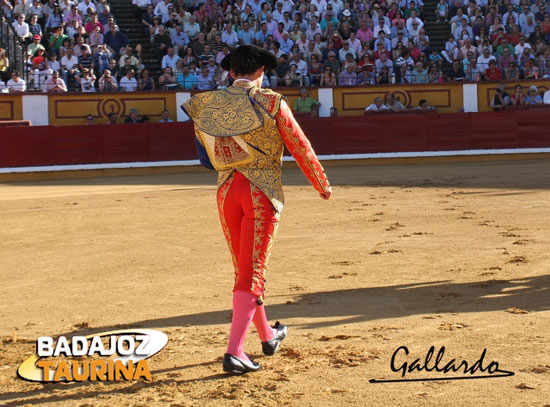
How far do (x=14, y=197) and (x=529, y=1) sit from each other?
11053 millimetres

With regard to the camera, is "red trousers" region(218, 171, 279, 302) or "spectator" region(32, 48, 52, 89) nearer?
"red trousers" region(218, 171, 279, 302)

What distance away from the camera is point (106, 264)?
664 cm

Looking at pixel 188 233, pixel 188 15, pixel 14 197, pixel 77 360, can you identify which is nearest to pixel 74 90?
pixel 188 15

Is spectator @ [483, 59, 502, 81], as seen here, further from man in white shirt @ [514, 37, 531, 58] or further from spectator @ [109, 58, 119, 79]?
spectator @ [109, 58, 119, 79]

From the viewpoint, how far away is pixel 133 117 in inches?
615

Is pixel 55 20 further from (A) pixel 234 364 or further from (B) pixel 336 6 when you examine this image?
(A) pixel 234 364

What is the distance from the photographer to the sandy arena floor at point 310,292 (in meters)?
3.36

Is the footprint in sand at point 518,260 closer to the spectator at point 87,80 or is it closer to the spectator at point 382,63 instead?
the spectator at point 382,63

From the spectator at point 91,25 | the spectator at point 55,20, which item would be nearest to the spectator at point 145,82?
the spectator at point 91,25

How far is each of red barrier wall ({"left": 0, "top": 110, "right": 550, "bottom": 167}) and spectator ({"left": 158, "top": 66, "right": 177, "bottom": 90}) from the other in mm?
743

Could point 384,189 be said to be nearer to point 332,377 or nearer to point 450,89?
point 450,89

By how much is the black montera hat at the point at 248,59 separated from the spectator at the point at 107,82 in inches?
477

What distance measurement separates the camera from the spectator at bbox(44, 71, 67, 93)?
1523 cm

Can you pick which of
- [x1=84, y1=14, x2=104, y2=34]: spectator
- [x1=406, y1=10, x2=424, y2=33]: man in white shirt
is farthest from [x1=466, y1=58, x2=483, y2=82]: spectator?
[x1=84, y1=14, x2=104, y2=34]: spectator
